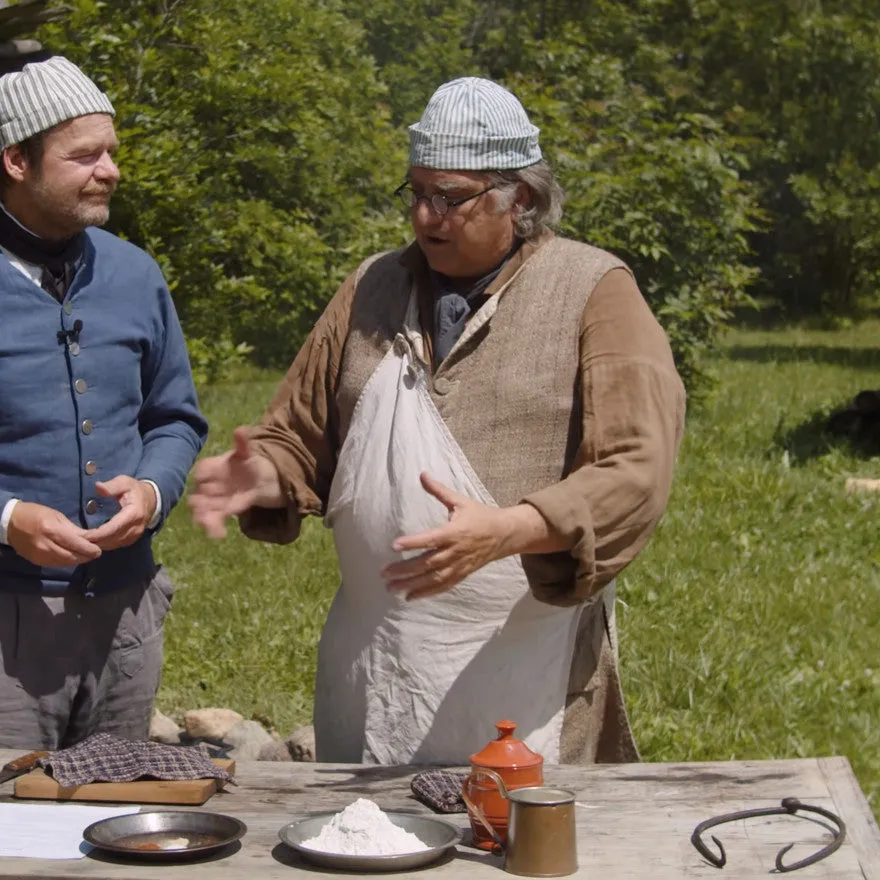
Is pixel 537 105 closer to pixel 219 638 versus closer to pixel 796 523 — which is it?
pixel 796 523

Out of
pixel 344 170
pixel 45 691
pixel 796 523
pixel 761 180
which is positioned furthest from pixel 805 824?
pixel 761 180

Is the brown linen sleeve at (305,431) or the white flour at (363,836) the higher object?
the brown linen sleeve at (305,431)

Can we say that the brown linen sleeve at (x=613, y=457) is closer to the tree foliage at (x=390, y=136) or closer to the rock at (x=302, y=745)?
the rock at (x=302, y=745)

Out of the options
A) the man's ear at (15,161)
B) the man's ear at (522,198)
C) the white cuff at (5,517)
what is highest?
the man's ear at (15,161)

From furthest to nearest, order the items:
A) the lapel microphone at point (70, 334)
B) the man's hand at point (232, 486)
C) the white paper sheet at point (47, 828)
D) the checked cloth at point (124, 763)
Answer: the lapel microphone at point (70, 334), the man's hand at point (232, 486), the checked cloth at point (124, 763), the white paper sheet at point (47, 828)

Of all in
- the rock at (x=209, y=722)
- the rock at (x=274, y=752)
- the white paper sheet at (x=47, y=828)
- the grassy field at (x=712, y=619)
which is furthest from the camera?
the rock at (x=209, y=722)

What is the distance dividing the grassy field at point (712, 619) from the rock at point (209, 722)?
0.24 metres

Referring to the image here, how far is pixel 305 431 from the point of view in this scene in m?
3.48

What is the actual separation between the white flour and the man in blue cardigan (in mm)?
961

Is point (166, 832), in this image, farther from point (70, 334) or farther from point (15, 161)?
point (15, 161)

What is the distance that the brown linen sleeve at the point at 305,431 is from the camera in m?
3.42

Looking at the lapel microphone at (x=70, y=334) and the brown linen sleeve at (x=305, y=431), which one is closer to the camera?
the brown linen sleeve at (x=305, y=431)

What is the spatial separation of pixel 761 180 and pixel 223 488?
24.0 meters

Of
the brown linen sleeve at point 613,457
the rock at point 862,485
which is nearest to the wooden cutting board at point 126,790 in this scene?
the brown linen sleeve at point 613,457
